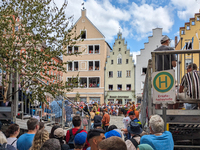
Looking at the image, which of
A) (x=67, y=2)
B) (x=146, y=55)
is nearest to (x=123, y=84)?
(x=146, y=55)

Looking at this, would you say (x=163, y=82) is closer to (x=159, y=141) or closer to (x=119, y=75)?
(x=159, y=141)

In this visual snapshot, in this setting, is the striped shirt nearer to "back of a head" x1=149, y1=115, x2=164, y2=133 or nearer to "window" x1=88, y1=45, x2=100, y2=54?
"back of a head" x1=149, y1=115, x2=164, y2=133

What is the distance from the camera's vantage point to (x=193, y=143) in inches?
207

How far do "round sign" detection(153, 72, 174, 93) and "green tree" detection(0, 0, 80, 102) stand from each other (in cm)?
408

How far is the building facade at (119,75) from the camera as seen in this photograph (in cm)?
4506

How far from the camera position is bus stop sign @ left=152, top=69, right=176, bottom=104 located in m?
4.50

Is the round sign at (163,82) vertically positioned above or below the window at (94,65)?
below

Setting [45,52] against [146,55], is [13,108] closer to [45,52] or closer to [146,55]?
[45,52]

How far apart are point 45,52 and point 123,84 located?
125 feet

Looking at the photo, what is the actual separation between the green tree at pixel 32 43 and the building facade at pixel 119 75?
37285 mm

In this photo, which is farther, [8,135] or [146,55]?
[146,55]

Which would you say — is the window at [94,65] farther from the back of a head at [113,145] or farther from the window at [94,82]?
the back of a head at [113,145]

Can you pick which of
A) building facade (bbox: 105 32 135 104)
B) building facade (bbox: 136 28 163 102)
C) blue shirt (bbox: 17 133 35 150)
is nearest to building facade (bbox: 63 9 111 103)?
building facade (bbox: 105 32 135 104)

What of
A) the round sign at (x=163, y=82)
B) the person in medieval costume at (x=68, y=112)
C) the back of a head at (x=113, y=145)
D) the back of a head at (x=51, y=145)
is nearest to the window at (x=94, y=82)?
the person in medieval costume at (x=68, y=112)
